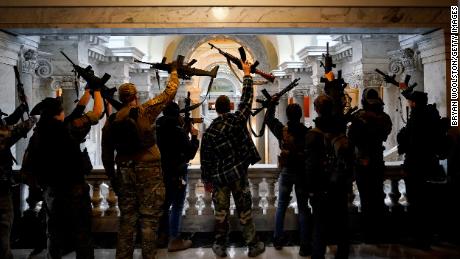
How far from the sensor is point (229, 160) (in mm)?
4516

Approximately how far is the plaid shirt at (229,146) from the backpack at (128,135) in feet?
2.81

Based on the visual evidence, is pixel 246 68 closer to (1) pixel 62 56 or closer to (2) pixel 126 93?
(2) pixel 126 93

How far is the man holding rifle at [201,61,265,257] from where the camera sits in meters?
4.52

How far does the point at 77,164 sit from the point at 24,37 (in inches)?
133

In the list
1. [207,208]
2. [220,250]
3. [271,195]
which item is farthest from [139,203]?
[271,195]

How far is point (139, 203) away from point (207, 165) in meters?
0.95

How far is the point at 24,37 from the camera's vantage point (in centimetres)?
625

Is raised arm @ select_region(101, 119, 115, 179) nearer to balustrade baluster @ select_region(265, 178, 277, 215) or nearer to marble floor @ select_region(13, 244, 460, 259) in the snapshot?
marble floor @ select_region(13, 244, 460, 259)

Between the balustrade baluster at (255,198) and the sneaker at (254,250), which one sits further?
the balustrade baluster at (255,198)

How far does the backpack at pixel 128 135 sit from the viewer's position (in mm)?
3803

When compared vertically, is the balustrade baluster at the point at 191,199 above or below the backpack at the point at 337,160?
below

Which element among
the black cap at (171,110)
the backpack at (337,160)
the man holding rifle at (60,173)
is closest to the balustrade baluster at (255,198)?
the black cap at (171,110)

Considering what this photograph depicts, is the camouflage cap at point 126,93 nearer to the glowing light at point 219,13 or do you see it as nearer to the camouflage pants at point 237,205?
the camouflage pants at point 237,205

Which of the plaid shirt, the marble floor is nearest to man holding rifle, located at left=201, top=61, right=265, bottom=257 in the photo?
the plaid shirt
